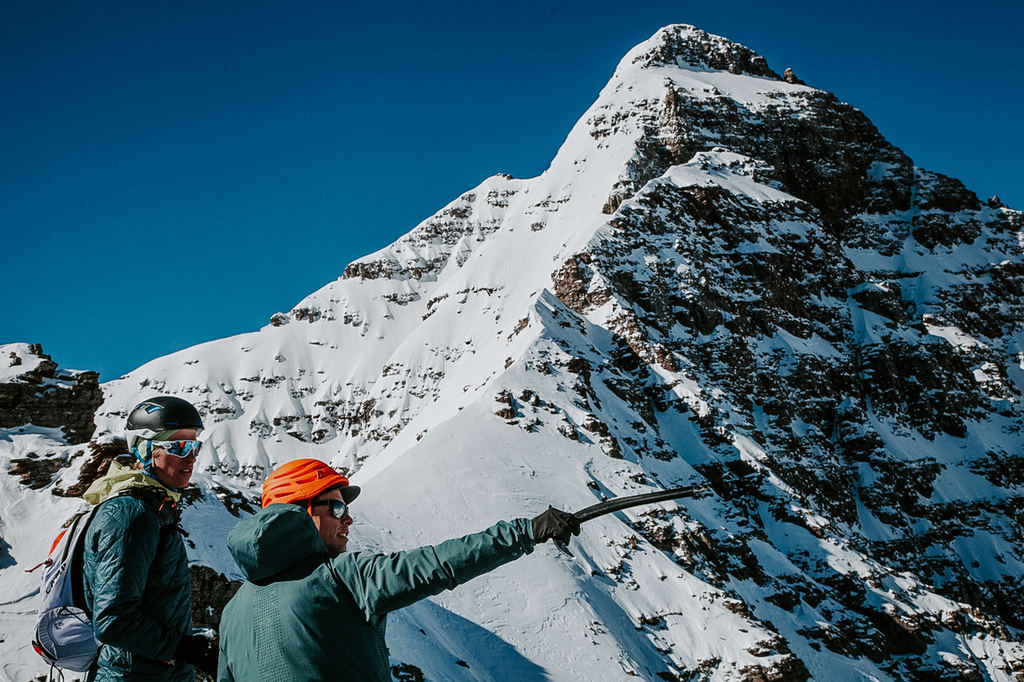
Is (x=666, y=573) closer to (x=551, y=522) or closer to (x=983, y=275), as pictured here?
(x=551, y=522)

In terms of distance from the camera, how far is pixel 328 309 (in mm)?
→ 126000

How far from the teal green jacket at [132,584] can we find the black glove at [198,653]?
0.07 meters

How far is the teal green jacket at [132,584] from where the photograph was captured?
12.3 feet

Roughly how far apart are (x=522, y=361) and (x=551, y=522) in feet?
138

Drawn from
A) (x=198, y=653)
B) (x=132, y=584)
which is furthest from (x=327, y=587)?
(x=198, y=653)

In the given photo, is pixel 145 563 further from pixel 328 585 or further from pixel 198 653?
pixel 328 585

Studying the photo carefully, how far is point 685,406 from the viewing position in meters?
54.7

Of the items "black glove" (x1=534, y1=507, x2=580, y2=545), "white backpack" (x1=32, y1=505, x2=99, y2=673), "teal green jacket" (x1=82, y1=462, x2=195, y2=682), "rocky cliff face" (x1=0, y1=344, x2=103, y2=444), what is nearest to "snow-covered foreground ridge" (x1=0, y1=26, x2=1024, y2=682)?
"rocky cliff face" (x1=0, y1=344, x2=103, y2=444)

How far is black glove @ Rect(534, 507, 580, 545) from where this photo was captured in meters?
2.78

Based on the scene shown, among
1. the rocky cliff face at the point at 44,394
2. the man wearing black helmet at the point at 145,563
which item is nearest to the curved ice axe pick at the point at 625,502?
the man wearing black helmet at the point at 145,563

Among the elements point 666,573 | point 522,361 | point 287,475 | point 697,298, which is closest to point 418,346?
point 697,298

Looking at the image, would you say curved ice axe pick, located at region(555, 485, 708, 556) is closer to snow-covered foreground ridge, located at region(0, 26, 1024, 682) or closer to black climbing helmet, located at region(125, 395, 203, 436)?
black climbing helmet, located at region(125, 395, 203, 436)

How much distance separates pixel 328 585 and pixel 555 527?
3.35 ft

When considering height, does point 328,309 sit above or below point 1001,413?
above
